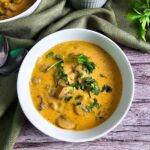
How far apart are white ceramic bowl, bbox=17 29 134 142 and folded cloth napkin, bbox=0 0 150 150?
10cm

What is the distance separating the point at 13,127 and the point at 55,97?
0.72 ft

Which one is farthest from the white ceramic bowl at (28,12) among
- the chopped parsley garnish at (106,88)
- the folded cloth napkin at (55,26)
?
the chopped parsley garnish at (106,88)

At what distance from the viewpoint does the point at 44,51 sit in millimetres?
1688

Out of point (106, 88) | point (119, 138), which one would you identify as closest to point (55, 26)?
point (106, 88)

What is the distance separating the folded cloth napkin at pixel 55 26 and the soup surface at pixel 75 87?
0.13 metres

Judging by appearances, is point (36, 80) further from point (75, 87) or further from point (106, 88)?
point (106, 88)

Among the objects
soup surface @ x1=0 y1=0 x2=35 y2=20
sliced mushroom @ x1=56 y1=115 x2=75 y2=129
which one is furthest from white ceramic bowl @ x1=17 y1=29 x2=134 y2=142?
soup surface @ x1=0 y1=0 x2=35 y2=20

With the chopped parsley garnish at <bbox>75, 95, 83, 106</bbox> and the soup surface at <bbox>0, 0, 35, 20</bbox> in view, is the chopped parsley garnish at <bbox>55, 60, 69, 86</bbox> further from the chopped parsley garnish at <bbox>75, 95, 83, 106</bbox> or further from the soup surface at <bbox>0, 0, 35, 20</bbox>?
the soup surface at <bbox>0, 0, 35, 20</bbox>

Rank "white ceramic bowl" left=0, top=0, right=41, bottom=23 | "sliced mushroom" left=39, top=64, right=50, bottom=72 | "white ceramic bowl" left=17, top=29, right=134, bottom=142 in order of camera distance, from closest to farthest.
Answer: "white ceramic bowl" left=17, top=29, right=134, bottom=142 < "sliced mushroom" left=39, top=64, right=50, bottom=72 < "white ceramic bowl" left=0, top=0, right=41, bottom=23

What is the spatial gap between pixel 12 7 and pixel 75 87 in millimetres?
553

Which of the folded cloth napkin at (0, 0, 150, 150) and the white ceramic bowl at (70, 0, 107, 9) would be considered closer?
the folded cloth napkin at (0, 0, 150, 150)

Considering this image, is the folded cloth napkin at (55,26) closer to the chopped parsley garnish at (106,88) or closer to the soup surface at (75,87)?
the soup surface at (75,87)

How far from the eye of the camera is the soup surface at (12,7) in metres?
1.84

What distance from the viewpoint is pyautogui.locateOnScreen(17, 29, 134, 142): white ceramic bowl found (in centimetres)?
153
